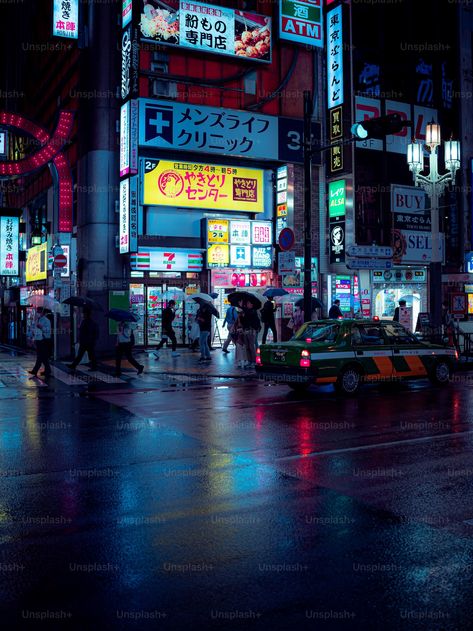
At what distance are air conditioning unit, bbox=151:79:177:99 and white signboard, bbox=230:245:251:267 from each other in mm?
6377

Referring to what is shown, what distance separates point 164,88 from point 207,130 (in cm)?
227

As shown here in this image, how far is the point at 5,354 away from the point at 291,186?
13690 millimetres

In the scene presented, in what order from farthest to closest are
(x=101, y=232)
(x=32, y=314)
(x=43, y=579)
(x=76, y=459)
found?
(x=32, y=314) < (x=101, y=232) < (x=76, y=459) < (x=43, y=579)

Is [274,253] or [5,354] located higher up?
[274,253]

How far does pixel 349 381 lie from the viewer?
14141 millimetres

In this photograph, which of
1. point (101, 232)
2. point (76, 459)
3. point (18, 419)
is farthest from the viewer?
point (101, 232)

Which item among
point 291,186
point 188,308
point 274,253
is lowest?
point 188,308

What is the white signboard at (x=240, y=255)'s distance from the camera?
1081 inches

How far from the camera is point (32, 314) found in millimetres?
32625

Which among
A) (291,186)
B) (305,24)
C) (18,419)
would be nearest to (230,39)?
(305,24)

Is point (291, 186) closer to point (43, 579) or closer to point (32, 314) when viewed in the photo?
point (32, 314)

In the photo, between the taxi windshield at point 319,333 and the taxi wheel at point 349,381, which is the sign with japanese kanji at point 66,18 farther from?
A: the taxi wheel at point 349,381

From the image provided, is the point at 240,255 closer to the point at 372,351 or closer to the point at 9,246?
the point at 9,246

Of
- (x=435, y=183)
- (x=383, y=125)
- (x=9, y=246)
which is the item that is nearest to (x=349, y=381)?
(x=383, y=125)
